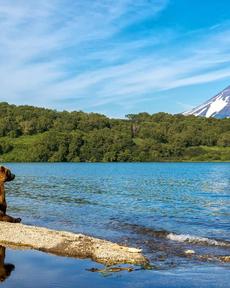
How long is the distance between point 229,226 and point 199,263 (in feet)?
52.1

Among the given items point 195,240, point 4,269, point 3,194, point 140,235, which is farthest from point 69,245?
point 3,194

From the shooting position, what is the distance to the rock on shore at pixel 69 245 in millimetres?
20203

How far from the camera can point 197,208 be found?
49.0 meters

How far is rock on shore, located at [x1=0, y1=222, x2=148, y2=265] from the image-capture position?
66.3ft

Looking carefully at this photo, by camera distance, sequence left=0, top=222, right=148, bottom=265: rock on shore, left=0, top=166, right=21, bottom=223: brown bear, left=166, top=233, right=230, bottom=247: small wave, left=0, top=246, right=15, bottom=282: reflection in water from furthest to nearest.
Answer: left=0, top=166, right=21, bottom=223: brown bear → left=166, top=233, right=230, bottom=247: small wave → left=0, top=222, right=148, bottom=265: rock on shore → left=0, top=246, right=15, bottom=282: reflection in water

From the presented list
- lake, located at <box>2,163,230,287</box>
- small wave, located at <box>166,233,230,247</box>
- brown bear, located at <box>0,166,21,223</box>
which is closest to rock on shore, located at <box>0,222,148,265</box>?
lake, located at <box>2,163,230,287</box>

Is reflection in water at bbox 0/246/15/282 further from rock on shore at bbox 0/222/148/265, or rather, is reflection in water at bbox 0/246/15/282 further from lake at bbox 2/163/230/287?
rock on shore at bbox 0/222/148/265

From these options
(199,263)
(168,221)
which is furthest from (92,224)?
(199,263)

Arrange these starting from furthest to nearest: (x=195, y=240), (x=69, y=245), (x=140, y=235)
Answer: (x=140, y=235), (x=195, y=240), (x=69, y=245)

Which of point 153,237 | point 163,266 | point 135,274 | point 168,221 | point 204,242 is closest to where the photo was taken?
point 135,274

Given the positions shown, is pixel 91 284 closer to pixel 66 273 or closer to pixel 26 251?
pixel 66 273

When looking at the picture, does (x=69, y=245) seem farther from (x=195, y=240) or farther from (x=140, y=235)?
(x=140, y=235)

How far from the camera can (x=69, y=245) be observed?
22.7m

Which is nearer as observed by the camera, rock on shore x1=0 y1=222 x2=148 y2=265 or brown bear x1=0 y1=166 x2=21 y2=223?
rock on shore x1=0 y1=222 x2=148 y2=265
